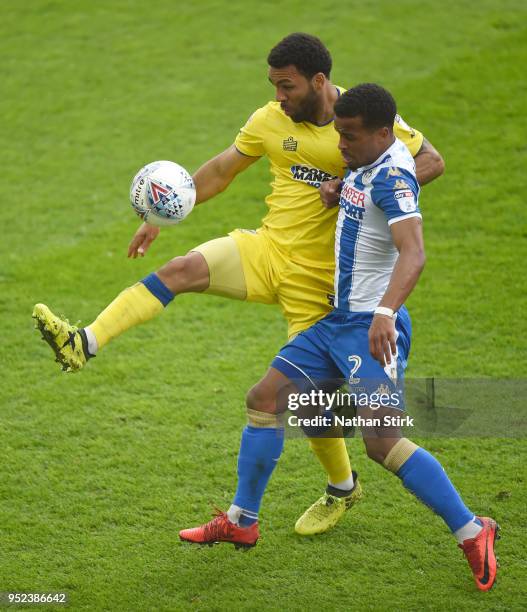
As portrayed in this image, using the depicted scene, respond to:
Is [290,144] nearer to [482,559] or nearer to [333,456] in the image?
[333,456]

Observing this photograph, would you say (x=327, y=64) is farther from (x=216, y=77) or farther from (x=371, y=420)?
(x=216, y=77)

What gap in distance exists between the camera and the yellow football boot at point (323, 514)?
16.4 ft

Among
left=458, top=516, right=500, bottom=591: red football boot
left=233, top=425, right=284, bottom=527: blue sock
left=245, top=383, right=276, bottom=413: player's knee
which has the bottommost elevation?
left=458, top=516, right=500, bottom=591: red football boot

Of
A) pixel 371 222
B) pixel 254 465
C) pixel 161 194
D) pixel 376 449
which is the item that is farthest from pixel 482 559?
pixel 161 194

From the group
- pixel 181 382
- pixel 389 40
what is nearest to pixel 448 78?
pixel 389 40

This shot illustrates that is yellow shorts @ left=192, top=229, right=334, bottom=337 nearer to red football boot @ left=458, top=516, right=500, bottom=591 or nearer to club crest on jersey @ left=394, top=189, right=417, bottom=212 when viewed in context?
club crest on jersey @ left=394, top=189, right=417, bottom=212

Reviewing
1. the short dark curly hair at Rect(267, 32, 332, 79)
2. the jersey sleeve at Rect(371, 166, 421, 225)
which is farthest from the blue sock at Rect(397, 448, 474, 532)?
the short dark curly hair at Rect(267, 32, 332, 79)

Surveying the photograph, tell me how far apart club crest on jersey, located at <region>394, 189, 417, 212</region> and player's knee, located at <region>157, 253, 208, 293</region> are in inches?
41.9

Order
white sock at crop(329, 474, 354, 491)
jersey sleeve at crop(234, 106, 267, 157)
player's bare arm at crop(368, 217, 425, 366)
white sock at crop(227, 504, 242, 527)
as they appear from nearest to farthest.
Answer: player's bare arm at crop(368, 217, 425, 366) → white sock at crop(227, 504, 242, 527) → jersey sleeve at crop(234, 106, 267, 157) → white sock at crop(329, 474, 354, 491)

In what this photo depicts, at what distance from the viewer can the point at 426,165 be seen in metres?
4.76

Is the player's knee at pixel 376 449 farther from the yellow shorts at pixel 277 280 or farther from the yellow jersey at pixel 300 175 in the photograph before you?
the yellow jersey at pixel 300 175

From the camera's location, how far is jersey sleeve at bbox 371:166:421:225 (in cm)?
420

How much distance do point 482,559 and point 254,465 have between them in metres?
1.12

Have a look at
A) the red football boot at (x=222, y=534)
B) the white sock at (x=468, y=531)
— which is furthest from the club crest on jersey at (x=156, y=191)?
the white sock at (x=468, y=531)
